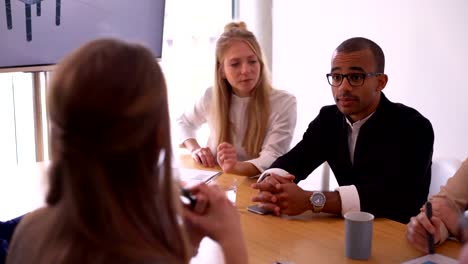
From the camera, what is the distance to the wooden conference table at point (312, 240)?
4.20ft

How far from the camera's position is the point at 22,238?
877mm

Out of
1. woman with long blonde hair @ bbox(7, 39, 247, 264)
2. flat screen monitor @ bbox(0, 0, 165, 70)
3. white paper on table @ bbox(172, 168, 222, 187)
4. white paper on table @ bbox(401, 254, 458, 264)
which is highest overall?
flat screen monitor @ bbox(0, 0, 165, 70)

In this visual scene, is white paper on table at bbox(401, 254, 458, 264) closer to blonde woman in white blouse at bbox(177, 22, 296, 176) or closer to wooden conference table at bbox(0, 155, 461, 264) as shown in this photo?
wooden conference table at bbox(0, 155, 461, 264)

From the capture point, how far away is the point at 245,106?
8.39 ft

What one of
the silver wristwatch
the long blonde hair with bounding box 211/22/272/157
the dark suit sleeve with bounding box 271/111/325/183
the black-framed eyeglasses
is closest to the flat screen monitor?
the long blonde hair with bounding box 211/22/272/157

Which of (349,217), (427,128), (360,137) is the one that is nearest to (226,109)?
(360,137)

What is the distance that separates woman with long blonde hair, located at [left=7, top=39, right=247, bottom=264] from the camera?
70cm

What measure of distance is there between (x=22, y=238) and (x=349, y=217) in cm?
79

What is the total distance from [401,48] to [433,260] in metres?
2.15

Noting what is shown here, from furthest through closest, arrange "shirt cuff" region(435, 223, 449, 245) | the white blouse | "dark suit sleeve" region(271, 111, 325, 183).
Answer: the white blouse < "dark suit sleeve" region(271, 111, 325, 183) < "shirt cuff" region(435, 223, 449, 245)

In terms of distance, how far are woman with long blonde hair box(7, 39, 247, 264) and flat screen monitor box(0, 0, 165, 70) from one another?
1694 mm

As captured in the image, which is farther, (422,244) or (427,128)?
(427,128)

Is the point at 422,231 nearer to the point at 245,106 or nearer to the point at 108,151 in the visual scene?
the point at 108,151

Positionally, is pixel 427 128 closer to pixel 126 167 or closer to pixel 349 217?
pixel 349 217
